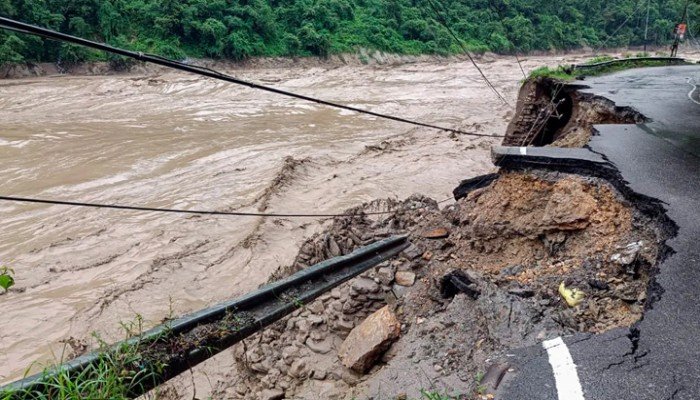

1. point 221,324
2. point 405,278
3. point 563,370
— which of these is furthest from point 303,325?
point 563,370

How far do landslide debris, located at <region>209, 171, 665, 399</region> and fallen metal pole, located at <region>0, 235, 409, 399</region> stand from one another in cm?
38

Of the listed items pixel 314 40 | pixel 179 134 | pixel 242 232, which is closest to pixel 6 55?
pixel 179 134

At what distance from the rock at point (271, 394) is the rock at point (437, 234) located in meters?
2.43

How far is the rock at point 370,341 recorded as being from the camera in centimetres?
388

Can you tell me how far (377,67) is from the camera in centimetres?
3073

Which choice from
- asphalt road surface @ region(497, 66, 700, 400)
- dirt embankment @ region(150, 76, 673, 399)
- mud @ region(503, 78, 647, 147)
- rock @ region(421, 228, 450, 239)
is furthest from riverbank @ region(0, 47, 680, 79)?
asphalt road surface @ region(497, 66, 700, 400)

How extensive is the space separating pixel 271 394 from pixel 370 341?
105 centimetres

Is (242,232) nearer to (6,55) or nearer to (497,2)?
(6,55)

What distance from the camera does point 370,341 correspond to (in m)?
3.96

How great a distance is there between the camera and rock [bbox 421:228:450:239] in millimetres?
5316

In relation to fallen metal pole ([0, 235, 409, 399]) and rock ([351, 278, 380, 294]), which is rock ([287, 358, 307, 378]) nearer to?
fallen metal pole ([0, 235, 409, 399])

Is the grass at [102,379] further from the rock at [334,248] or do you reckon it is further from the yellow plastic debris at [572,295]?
the rock at [334,248]

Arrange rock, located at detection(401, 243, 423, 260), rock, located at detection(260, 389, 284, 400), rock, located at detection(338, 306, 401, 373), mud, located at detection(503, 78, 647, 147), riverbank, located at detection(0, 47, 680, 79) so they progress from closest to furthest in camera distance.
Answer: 1. rock, located at detection(338, 306, 401, 373)
2. rock, located at detection(260, 389, 284, 400)
3. rock, located at detection(401, 243, 423, 260)
4. mud, located at detection(503, 78, 647, 147)
5. riverbank, located at detection(0, 47, 680, 79)

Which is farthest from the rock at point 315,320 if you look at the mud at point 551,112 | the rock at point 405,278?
the mud at point 551,112
